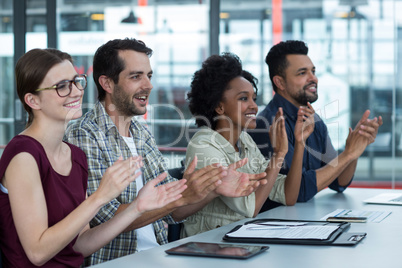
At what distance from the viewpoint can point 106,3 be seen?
534 cm

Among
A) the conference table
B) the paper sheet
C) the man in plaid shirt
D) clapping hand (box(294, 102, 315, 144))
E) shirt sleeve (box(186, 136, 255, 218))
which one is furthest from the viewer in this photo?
clapping hand (box(294, 102, 315, 144))

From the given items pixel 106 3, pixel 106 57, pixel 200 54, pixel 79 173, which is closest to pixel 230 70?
pixel 106 57

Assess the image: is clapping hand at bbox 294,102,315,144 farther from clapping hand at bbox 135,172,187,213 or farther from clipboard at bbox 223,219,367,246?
clapping hand at bbox 135,172,187,213

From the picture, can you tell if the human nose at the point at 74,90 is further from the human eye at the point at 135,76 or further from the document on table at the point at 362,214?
the document on table at the point at 362,214

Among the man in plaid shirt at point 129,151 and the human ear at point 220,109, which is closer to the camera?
the man in plaid shirt at point 129,151

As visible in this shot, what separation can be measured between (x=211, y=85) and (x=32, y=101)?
1.10 m

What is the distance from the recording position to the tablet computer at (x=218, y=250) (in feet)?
4.83

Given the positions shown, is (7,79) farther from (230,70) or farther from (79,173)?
(79,173)

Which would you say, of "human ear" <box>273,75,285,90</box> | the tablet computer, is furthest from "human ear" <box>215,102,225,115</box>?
the tablet computer

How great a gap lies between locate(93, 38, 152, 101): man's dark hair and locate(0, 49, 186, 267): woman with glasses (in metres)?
0.60

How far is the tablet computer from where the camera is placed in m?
1.47

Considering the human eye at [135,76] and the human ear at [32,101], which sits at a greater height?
the human eye at [135,76]

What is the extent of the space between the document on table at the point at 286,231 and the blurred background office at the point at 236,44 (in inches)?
126

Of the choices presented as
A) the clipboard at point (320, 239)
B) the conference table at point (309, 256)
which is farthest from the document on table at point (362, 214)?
the clipboard at point (320, 239)
